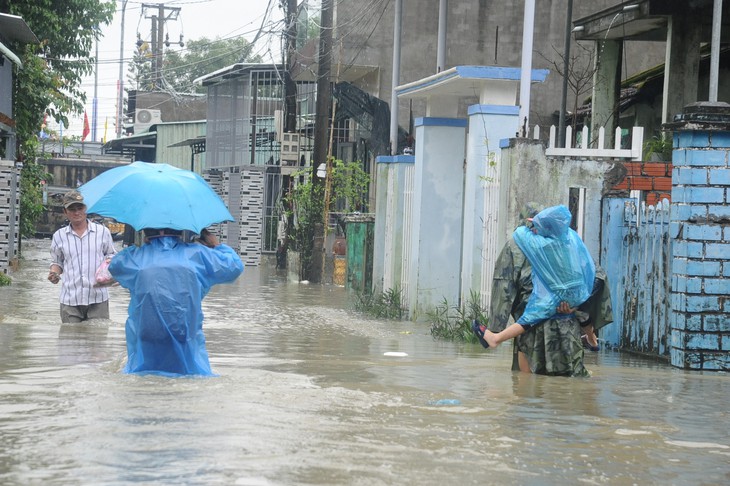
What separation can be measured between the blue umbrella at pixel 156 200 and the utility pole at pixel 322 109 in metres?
17.2

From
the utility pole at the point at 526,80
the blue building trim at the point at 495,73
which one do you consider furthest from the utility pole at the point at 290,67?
the utility pole at the point at 526,80

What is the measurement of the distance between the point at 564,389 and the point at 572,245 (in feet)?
3.43

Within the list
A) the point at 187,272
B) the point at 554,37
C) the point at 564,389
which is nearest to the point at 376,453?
the point at 187,272

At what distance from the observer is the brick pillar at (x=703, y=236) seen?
380 inches

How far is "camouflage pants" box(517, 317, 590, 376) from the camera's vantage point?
27.8 feet

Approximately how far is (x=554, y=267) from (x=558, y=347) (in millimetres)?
616

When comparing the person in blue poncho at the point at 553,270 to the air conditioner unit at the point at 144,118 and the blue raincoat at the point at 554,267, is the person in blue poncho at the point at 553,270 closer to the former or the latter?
the blue raincoat at the point at 554,267

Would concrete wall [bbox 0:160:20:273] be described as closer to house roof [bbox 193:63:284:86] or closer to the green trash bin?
the green trash bin

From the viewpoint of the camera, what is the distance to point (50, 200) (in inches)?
2084

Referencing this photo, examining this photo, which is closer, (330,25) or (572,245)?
(572,245)

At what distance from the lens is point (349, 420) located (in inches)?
263

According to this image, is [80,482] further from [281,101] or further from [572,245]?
[281,101]

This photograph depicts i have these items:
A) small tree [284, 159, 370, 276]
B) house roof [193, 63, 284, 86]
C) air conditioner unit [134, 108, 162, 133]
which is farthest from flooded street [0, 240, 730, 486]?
air conditioner unit [134, 108, 162, 133]

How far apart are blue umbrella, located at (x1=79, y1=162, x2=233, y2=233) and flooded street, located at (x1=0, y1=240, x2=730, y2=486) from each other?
1.03 metres
